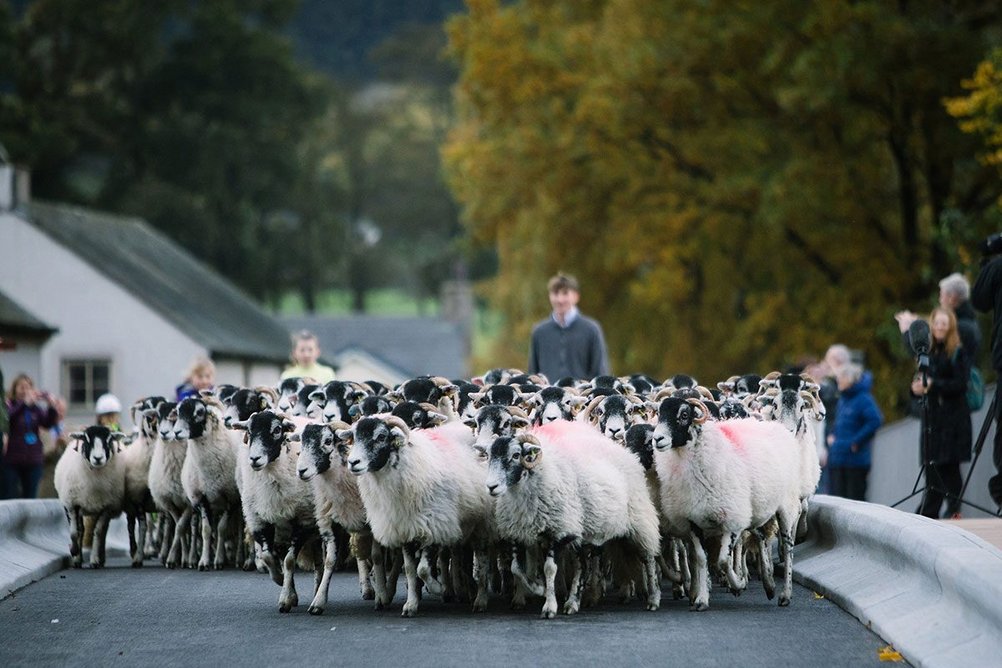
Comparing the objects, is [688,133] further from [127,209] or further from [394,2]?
[394,2]

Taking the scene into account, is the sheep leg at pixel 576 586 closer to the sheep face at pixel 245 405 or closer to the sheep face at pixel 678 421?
the sheep face at pixel 678 421

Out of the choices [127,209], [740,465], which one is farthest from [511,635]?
[127,209]

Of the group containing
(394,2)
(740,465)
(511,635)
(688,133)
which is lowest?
(511,635)

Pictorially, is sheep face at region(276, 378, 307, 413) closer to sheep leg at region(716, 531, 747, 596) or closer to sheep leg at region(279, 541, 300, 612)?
sheep leg at region(279, 541, 300, 612)

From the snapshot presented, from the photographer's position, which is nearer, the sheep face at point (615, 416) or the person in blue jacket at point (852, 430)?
the sheep face at point (615, 416)

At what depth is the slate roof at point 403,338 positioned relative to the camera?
89812mm

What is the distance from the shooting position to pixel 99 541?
1831 centimetres

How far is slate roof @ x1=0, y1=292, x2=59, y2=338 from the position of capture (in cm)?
3866

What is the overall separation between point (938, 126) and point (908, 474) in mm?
13642

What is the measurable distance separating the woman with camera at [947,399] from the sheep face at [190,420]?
6.75 metres

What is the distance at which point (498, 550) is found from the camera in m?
14.6

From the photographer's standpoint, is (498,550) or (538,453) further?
(498,550)

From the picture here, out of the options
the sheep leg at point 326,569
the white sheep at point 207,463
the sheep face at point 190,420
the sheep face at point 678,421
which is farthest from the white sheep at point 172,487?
the sheep face at point 678,421

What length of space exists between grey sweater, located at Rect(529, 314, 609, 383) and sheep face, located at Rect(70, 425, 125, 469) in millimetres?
4708
